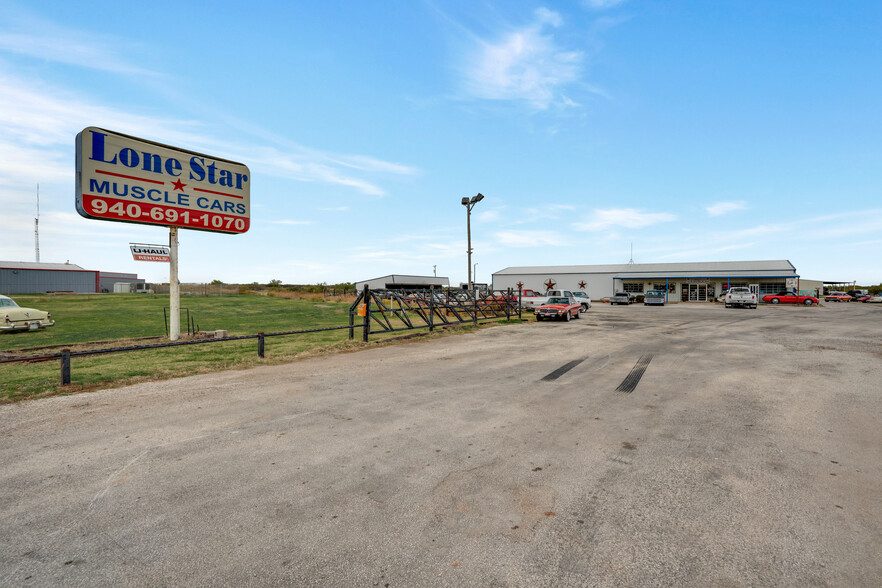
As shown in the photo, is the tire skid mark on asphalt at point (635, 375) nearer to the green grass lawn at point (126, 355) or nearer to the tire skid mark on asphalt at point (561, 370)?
the tire skid mark on asphalt at point (561, 370)

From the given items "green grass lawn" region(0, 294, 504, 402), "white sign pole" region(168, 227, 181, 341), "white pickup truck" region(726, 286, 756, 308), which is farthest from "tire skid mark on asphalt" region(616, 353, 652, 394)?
"white pickup truck" region(726, 286, 756, 308)

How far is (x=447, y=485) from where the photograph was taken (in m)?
Result: 3.70

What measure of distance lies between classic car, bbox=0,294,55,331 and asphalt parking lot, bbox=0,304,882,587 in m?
12.8

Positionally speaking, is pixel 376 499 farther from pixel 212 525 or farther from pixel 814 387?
pixel 814 387

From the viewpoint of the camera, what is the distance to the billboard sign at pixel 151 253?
1667cm

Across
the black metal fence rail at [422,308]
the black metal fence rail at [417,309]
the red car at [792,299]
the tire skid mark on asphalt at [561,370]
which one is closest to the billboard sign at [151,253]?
the black metal fence rail at [417,309]

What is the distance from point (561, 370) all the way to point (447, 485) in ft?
18.8

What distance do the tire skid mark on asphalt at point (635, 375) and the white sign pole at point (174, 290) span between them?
12745 mm

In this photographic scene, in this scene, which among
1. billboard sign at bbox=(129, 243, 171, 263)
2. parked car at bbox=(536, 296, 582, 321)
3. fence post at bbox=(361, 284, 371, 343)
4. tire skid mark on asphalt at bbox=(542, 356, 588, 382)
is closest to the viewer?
tire skid mark on asphalt at bbox=(542, 356, 588, 382)

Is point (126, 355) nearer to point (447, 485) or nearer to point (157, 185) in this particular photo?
point (157, 185)

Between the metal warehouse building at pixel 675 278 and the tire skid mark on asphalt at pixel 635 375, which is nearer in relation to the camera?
the tire skid mark on asphalt at pixel 635 375

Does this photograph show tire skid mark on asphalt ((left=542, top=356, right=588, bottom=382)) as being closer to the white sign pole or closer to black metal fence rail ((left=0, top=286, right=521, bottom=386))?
black metal fence rail ((left=0, top=286, right=521, bottom=386))

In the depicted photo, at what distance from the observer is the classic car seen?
1512 cm

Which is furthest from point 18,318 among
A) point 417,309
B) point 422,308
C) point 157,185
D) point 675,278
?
point 675,278
